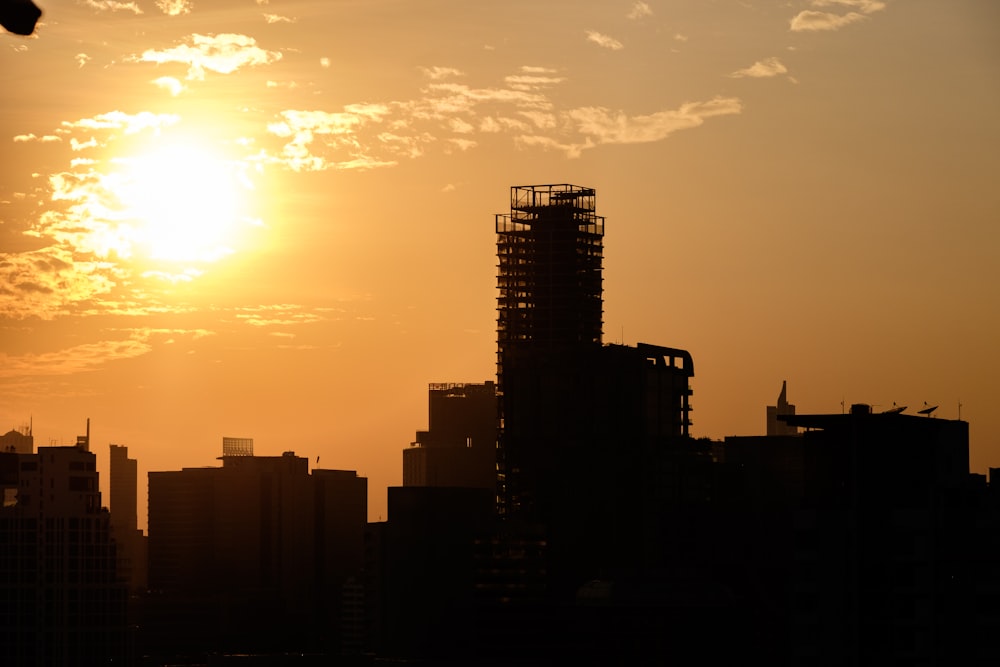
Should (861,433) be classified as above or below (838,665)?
above

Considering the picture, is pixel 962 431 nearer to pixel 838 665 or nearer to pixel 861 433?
pixel 861 433

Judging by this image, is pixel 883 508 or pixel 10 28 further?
pixel 883 508

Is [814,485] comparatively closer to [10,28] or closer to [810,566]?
[810,566]

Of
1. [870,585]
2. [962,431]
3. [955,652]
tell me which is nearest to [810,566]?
[870,585]

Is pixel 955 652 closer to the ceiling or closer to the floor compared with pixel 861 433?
closer to the floor

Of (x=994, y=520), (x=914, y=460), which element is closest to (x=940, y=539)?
(x=994, y=520)

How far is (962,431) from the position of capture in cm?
19825

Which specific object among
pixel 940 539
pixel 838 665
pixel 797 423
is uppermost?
pixel 797 423

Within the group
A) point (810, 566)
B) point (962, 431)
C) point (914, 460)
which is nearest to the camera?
point (810, 566)

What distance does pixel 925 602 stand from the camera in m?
150

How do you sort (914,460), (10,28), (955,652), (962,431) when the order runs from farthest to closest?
(962,431) → (914,460) → (955,652) → (10,28)

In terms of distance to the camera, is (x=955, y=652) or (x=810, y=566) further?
(x=810, y=566)

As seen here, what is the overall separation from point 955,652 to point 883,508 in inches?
654

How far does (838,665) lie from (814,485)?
28433 mm
